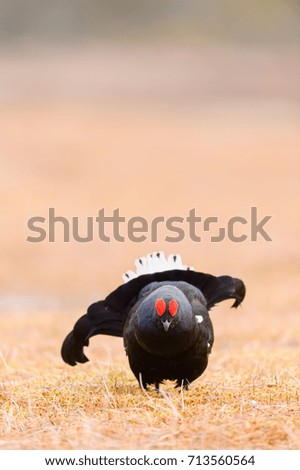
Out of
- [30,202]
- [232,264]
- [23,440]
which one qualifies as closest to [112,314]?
[23,440]

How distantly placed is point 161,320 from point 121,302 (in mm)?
980

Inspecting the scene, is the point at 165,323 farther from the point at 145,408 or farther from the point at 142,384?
the point at 142,384

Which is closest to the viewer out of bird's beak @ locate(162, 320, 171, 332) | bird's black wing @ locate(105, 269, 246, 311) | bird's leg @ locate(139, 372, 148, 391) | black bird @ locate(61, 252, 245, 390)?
bird's beak @ locate(162, 320, 171, 332)

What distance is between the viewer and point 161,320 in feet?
17.4

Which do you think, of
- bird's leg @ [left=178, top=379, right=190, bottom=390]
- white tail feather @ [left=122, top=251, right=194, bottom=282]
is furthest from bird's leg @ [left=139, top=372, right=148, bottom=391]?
white tail feather @ [left=122, top=251, right=194, bottom=282]

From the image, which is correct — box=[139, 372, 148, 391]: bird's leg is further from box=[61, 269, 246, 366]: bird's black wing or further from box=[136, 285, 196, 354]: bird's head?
box=[61, 269, 246, 366]: bird's black wing

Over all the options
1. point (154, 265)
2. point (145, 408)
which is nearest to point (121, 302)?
point (154, 265)

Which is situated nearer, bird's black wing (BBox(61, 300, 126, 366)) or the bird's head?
the bird's head

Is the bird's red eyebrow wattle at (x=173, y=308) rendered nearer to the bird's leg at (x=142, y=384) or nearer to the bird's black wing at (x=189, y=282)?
the bird's leg at (x=142, y=384)

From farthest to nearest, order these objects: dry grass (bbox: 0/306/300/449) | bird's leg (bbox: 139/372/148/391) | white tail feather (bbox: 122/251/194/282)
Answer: white tail feather (bbox: 122/251/194/282)
bird's leg (bbox: 139/372/148/391)
dry grass (bbox: 0/306/300/449)

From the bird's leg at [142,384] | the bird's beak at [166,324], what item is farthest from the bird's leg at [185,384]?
the bird's beak at [166,324]

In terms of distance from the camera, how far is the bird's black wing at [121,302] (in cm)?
619

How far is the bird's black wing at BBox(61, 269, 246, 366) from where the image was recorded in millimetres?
6191

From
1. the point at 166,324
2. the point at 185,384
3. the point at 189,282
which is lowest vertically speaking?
the point at 185,384
